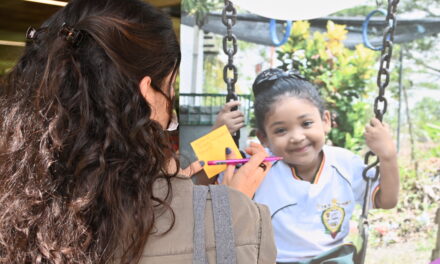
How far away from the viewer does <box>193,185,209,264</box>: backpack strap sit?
2.59 feet

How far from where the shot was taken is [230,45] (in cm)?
196

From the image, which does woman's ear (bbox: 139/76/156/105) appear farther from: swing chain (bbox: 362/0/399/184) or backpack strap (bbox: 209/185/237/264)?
swing chain (bbox: 362/0/399/184)

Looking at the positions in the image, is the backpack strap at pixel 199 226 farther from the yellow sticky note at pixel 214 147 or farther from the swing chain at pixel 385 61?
the swing chain at pixel 385 61

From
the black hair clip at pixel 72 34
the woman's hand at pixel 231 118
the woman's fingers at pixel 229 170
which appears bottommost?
the woman's fingers at pixel 229 170

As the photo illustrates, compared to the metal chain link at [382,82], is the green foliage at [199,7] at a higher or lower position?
higher

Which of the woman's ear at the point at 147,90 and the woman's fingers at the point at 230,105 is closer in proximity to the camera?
the woman's ear at the point at 147,90

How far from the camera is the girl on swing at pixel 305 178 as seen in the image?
6.34ft

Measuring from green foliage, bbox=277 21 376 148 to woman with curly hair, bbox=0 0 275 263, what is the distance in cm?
118

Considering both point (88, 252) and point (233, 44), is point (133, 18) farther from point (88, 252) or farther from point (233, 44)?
point (233, 44)

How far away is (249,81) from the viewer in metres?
1.97

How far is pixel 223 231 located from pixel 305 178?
122cm

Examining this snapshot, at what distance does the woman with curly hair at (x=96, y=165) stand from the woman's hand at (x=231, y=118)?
44.7 inches

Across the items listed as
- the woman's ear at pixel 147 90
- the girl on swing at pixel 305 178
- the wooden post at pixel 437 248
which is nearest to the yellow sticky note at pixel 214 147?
the girl on swing at pixel 305 178

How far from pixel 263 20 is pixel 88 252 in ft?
4.44
